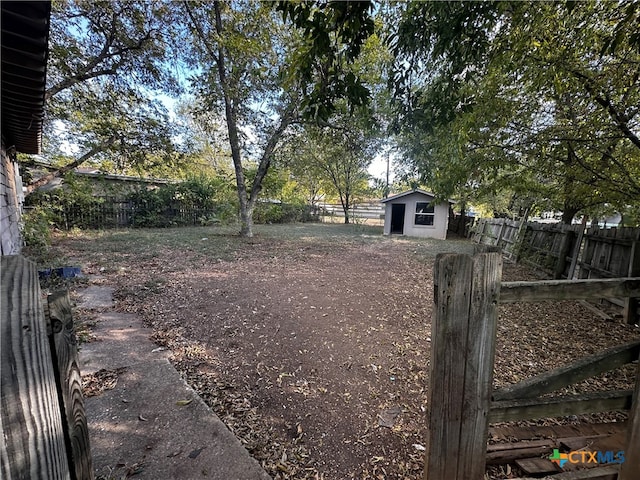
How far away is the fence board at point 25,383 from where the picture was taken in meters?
0.65

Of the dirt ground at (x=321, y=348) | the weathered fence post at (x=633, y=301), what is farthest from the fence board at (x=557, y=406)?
the weathered fence post at (x=633, y=301)

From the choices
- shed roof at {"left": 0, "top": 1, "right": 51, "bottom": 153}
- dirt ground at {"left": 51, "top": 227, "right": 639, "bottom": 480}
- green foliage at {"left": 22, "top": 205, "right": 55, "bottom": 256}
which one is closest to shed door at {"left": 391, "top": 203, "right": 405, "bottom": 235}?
dirt ground at {"left": 51, "top": 227, "right": 639, "bottom": 480}

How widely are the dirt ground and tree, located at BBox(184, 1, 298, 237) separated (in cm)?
454

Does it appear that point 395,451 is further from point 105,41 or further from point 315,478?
point 105,41

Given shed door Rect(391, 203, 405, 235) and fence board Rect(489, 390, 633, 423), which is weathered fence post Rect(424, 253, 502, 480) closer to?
fence board Rect(489, 390, 633, 423)

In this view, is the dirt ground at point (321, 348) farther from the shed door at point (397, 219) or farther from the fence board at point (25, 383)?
the shed door at point (397, 219)

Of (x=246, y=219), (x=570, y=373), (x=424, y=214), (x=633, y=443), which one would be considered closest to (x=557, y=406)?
(x=570, y=373)

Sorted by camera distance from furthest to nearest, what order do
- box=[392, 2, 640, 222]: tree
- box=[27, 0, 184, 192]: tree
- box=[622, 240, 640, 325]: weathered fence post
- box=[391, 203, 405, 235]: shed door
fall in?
box=[391, 203, 405, 235]: shed door
box=[27, 0, 184, 192]: tree
box=[622, 240, 640, 325]: weathered fence post
box=[392, 2, 640, 222]: tree

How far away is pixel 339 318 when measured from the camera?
153 inches

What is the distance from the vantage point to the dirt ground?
1906mm

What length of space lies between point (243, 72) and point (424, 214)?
10.9 metres

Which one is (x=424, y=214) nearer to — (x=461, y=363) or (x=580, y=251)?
(x=580, y=251)

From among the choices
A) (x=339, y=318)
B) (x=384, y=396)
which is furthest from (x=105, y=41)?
(x=384, y=396)

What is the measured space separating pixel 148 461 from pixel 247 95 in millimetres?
9694
